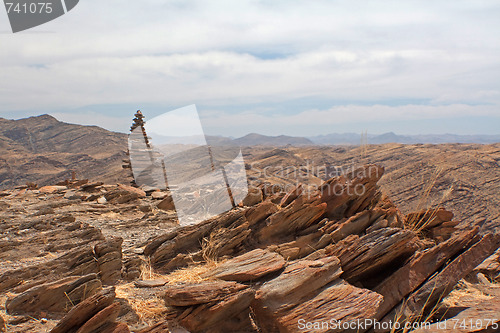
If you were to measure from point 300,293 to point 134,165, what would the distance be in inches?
738

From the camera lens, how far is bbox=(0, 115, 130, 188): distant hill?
3100 inches

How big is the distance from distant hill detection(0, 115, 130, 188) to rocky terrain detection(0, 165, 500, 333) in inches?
2045

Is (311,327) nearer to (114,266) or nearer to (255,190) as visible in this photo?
(114,266)

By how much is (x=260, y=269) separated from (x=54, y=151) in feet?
434

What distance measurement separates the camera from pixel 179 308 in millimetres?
5508

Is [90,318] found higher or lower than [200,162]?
lower

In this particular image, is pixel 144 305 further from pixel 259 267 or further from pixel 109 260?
pixel 259 267

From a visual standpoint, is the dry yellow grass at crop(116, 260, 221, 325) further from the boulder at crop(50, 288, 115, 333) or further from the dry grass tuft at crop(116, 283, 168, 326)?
the boulder at crop(50, 288, 115, 333)

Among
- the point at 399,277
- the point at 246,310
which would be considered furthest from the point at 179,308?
the point at 399,277

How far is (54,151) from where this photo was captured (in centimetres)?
11875

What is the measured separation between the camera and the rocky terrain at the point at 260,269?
541 centimetres

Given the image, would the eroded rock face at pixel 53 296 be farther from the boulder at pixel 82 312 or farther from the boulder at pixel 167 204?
the boulder at pixel 167 204

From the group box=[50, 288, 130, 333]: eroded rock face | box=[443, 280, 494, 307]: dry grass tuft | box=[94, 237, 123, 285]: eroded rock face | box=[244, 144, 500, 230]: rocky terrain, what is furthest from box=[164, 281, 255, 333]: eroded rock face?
box=[244, 144, 500, 230]: rocky terrain

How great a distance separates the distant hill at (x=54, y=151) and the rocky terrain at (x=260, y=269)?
2045 inches
